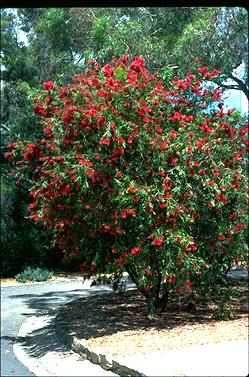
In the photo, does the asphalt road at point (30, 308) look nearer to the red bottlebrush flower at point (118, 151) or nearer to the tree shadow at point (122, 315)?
the tree shadow at point (122, 315)

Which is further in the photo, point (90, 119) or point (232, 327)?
point (232, 327)

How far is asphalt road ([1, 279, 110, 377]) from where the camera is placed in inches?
293

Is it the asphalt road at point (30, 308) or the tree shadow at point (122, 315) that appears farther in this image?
the tree shadow at point (122, 315)

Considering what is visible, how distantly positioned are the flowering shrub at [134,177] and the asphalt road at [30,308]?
1.40 metres

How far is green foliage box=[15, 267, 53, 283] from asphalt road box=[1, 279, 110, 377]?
1.60 ft

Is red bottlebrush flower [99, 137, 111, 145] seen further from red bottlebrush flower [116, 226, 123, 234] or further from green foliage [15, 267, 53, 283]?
green foliage [15, 267, 53, 283]

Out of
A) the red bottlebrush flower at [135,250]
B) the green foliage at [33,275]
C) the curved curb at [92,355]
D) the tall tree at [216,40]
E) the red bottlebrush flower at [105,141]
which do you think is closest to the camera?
the curved curb at [92,355]

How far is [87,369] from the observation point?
20.9ft

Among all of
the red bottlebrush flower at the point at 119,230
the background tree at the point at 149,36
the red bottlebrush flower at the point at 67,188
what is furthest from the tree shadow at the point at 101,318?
the background tree at the point at 149,36

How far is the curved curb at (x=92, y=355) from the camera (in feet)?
19.4

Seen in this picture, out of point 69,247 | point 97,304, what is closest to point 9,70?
point 97,304

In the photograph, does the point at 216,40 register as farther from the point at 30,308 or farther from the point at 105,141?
the point at 30,308

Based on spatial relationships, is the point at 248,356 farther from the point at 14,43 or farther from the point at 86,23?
the point at 14,43

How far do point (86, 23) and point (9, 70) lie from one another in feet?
21.7
